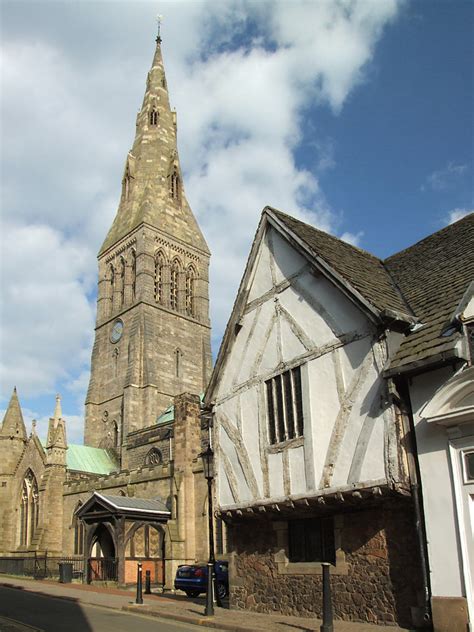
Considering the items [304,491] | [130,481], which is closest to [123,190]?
[130,481]

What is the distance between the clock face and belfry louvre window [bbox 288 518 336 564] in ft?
142

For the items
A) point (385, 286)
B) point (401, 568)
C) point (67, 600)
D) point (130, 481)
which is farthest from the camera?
point (130, 481)

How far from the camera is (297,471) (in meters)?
12.5

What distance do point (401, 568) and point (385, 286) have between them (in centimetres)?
589

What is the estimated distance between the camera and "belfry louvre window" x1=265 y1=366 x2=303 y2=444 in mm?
12862

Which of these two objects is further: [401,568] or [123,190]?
[123,190]

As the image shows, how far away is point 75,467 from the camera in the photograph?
4575 cm

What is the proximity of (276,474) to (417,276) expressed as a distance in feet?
18.1

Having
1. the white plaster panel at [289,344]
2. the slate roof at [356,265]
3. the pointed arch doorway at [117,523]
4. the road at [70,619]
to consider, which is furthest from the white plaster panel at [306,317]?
the pointed arch doorway at [117,523]

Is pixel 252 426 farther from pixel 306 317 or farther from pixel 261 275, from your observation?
pixel 261 275

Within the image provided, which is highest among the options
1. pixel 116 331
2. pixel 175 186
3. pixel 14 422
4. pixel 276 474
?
pixel 175 186

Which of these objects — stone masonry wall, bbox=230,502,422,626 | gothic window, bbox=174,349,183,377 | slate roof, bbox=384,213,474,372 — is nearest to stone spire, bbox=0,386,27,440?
gothic window, bbox=174,349,183,377

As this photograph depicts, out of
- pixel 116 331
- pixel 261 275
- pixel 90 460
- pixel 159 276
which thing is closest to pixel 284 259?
pixel 261 275

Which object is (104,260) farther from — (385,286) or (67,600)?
(385,286)
